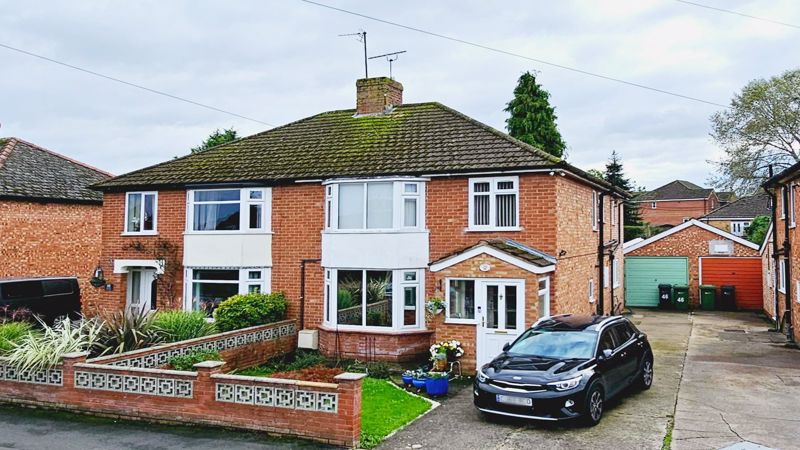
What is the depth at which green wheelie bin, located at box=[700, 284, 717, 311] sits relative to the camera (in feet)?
83.5

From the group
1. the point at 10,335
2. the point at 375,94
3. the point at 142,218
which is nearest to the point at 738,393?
the point at 375,94

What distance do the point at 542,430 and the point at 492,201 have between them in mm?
6558

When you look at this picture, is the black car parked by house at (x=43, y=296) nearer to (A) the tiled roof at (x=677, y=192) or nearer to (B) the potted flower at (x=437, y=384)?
(B) the potted flower at (x=437, y=384)

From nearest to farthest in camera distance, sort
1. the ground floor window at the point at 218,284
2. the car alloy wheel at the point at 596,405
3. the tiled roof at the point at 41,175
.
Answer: the car alloy wheel at the point at 596,405
the ground floor window at the point at 218,284
the tiled roof at the point at 41,175

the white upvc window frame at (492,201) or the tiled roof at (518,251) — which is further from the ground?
the white upvc window frame at (492,201)

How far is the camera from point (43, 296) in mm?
17062

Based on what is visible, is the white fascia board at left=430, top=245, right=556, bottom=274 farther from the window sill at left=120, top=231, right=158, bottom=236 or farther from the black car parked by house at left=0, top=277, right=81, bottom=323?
the black car parked by house at left=0, top=277, right=81, bottom=323

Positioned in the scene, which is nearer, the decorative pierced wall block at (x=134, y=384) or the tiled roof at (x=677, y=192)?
the decorative pierced wall block at (x=134, y=384)

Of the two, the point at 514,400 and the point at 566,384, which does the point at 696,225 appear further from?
the point at 514,400

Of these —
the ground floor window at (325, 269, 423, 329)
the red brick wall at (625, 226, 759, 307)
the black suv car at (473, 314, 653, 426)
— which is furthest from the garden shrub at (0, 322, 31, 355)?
the red brick wall at (625, 226, 759, 307)

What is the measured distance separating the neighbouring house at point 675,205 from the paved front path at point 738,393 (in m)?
51.3

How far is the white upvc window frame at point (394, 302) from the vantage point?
14.3m

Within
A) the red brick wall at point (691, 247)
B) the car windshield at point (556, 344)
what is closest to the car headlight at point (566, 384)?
the car windshield at point (556, 344)

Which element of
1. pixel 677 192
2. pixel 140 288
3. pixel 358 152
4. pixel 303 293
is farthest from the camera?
pixel 677 192
